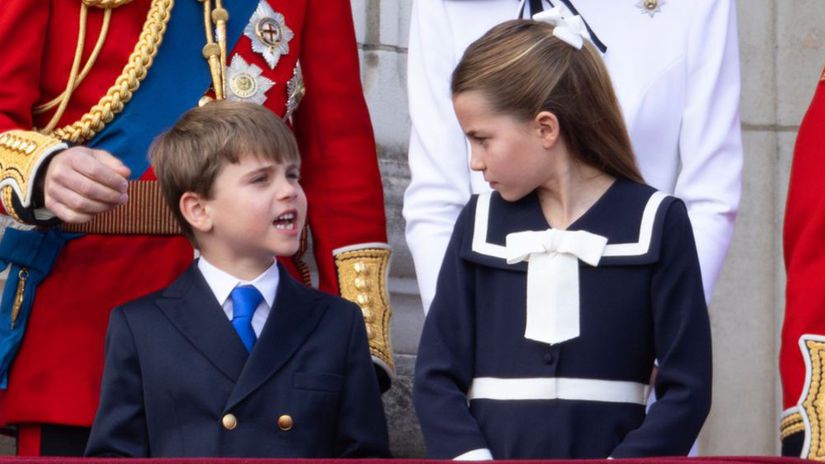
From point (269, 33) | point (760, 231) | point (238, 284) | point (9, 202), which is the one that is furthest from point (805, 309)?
point (760, 231)

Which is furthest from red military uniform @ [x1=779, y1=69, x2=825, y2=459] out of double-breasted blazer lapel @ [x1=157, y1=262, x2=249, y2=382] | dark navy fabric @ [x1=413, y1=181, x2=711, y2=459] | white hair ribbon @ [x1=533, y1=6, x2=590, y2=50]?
double-breasted blazer lapel @ [x1=157, y1=262, x2=249, y2=382]

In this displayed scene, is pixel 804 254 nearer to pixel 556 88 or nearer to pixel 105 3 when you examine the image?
pixel 556 88

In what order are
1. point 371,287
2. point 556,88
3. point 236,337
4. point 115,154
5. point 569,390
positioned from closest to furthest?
point 569,390 → point 556,88 → point 236,337 → point 115,154 → point 371,287

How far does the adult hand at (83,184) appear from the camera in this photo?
394cm

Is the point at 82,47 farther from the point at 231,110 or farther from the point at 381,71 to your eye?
the point at 381,71

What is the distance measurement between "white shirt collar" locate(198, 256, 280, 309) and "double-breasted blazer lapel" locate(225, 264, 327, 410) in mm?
17

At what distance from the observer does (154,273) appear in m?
4.28

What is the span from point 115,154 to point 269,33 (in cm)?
41

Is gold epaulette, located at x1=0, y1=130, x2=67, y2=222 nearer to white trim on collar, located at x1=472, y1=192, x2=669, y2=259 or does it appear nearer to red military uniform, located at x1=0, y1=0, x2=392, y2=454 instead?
red military uniform, located at x1=0, y1=0, x2=392, y2=454

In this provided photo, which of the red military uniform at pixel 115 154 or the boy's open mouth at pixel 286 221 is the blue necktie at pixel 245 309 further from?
the red military uniform at pixel 115 154

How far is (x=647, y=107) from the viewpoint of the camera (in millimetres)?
4312

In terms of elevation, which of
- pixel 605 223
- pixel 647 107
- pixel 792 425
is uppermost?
pixel 647 107

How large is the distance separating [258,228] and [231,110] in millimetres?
246

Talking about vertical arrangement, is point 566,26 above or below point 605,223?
above
